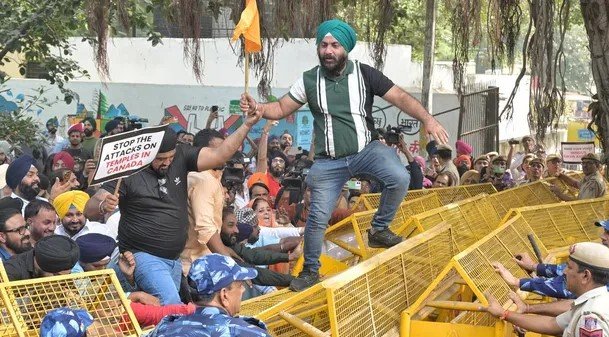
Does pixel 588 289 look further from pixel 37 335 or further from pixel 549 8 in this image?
pixel 549 8

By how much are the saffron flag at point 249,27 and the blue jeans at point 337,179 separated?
86cm

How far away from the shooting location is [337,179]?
23.0 ft

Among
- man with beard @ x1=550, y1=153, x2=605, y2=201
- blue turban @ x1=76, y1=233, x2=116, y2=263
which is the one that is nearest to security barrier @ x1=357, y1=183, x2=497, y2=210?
man with beard @ x1=550, y1=153, x2=605, y2=201

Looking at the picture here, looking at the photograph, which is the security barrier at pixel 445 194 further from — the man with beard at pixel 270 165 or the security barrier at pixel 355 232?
the man with beard at pixel 270 165

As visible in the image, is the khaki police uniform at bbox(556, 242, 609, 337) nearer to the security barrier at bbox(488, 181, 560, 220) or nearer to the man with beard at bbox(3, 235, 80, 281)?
the man with beard at bbox(3, 235, 80, 281)

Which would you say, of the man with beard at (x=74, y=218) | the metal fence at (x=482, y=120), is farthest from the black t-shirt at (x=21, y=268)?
the metal fence at (x=482, y=120)

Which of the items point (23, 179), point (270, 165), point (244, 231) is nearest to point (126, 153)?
point (244, 231)

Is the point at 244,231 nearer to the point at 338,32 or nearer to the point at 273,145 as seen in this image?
the point at 338,32

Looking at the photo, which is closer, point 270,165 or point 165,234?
point 165,234

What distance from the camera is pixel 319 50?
263 inches

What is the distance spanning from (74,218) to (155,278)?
193cm

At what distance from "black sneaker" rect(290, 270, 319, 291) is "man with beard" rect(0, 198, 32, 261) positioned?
180cm

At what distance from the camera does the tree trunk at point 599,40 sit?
9711 millimetres

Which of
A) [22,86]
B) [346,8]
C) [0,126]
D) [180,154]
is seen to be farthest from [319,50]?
[22,86]
